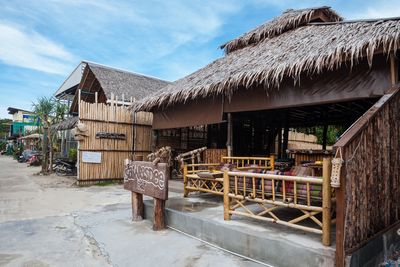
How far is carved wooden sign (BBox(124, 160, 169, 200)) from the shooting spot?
444 centimetres

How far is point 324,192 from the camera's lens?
9.24 feet

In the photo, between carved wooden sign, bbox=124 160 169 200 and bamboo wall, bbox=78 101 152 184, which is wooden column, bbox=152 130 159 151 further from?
carved wooden sign, bbox=124 160 169 200

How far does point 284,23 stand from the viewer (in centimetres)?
772

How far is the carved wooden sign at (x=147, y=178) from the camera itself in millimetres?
4440

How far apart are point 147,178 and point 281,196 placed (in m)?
2.31

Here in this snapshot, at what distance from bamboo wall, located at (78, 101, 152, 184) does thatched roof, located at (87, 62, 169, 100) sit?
69.9 inches

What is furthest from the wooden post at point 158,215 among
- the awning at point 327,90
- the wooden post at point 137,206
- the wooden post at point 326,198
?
the awning at point 327,90

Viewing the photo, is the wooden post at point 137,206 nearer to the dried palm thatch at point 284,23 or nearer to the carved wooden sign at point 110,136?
the carved wooden sign at point 110,136

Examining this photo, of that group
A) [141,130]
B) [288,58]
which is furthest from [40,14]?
[288,58]

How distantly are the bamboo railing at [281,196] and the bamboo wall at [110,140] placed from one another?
583 cm

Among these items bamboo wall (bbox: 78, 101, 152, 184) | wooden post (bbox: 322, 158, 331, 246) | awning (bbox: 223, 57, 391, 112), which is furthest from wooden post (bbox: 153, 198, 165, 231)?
bamboo wall (bbox: 78, 101, 152, 184)

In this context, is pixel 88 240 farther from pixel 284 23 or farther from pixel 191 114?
pixel 284 23

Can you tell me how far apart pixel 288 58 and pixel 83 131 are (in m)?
6.50

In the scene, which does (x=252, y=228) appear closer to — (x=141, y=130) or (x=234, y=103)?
(x=234, y=103)
